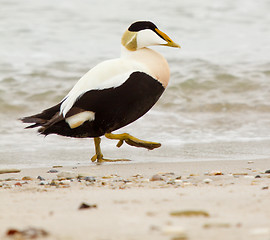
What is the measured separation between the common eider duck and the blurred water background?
432 millimetres

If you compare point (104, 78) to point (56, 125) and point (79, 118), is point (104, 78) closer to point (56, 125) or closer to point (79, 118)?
point (79, 118)

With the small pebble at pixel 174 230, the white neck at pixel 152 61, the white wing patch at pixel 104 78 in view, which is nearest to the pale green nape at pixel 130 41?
the white neck at pixel 152 61

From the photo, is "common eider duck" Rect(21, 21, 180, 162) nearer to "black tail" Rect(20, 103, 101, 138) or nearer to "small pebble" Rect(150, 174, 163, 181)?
"black tail" Rect(20, 103, 101, 138)

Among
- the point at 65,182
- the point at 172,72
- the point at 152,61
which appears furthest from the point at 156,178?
the point at 172,72

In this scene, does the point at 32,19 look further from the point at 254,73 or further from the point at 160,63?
the point at 160,63

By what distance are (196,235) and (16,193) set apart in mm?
1611

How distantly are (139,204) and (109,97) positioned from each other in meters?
2.24

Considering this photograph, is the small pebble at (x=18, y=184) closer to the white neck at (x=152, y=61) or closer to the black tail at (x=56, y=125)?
the black tail at (x=56, y=125)

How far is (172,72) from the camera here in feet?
33.9

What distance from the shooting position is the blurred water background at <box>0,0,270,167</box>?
20.7ft

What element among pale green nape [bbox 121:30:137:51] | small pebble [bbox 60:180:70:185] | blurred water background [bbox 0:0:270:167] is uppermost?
pale green nape [bbox 121:30:137:51]

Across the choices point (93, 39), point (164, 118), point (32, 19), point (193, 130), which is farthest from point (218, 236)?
point (32, 19)

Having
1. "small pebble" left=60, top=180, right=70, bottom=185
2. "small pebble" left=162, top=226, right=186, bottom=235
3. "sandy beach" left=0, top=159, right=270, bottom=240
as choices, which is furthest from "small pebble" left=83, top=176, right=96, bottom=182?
"small pebble" left=162, top=226, right=186, bottom=235

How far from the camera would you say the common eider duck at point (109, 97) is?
16.6ft
